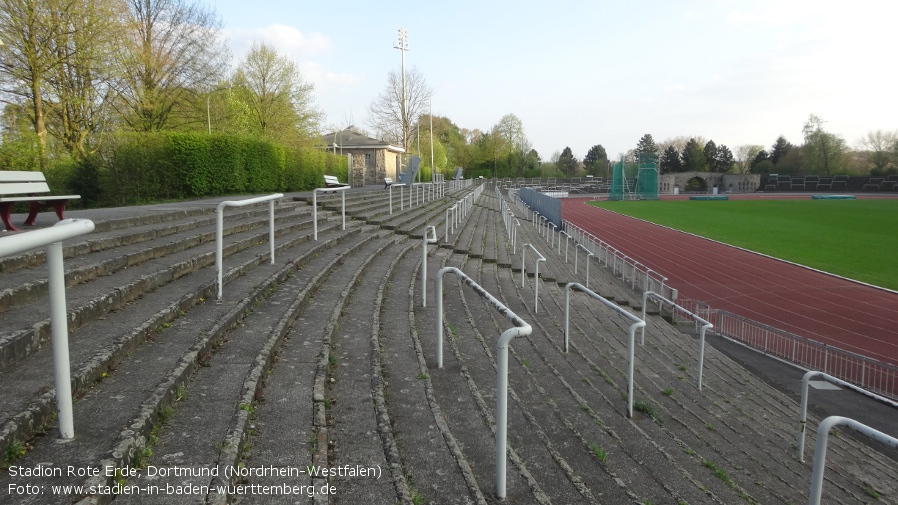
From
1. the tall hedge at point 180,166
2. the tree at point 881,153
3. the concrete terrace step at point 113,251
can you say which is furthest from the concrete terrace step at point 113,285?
the tree at point 881,153

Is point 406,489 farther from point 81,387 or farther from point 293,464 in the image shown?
point 81,387

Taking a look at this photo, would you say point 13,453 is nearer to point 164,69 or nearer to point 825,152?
point 164,69

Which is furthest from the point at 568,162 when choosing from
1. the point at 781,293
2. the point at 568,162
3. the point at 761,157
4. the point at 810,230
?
the point at 781,293

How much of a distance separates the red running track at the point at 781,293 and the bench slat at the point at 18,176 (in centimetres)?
1700

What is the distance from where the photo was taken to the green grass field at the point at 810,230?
949 inches

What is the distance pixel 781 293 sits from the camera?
19125 mm

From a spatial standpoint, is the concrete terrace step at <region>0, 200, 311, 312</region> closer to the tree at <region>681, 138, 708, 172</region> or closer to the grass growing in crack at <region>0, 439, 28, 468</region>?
the grass growing in crack at <region>0, 439, 28, 468</region>

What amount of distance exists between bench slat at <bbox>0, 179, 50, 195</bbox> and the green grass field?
81.1 ft

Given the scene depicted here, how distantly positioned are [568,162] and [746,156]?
110 feet

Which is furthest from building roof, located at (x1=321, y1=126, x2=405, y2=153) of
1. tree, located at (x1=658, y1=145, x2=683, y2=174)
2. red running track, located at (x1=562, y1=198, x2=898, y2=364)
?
tree, located at (x1=658, y1=145, x2=683, y2=174)

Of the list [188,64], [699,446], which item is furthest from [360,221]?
[188,64]

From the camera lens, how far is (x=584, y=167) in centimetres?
12269

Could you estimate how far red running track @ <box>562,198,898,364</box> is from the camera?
14938 millimetres

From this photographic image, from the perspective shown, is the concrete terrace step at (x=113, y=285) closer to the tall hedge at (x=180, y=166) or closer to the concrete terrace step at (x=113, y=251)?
the concrete terrace step at (x=113, y=251)
